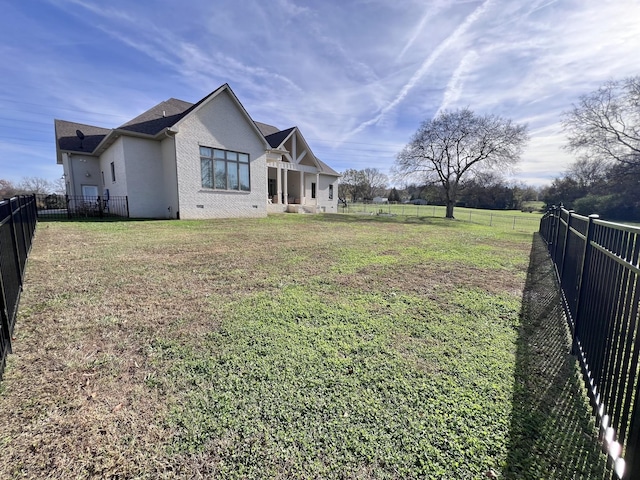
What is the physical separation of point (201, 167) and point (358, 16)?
1076 centimetres

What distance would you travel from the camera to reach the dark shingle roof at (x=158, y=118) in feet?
49.8

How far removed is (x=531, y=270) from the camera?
6590 millimetres

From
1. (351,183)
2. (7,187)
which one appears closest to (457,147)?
(351,183)

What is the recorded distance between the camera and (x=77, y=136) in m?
20.7

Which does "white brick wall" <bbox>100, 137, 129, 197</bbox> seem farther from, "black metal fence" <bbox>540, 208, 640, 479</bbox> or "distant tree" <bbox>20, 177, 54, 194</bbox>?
"distant tree" <bbox>20, 177, 54, 194</bbox>

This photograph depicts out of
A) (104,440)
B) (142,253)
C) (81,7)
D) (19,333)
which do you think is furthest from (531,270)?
(81,7)

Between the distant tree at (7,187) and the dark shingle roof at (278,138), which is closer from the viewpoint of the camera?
the dark shingle roof at (278,138)

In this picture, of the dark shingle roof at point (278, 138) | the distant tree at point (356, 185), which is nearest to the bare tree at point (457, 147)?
the dark shingle roof at point (278, 138)

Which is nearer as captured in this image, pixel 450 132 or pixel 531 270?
pixel 531 270

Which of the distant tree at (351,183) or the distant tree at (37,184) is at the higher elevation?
the distant tree at (351,183)

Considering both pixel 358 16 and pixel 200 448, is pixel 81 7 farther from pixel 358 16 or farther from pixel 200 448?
pixel 200 448

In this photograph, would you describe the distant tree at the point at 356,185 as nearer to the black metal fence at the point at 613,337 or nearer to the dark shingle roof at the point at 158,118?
the dark shingle roof at the point at 158,118

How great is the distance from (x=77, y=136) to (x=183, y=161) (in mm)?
13143

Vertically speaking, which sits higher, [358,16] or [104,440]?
[358,16]
